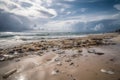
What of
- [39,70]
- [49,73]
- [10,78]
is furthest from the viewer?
[39,70]

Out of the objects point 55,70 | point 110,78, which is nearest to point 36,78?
point 55,70

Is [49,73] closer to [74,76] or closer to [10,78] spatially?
[74,76]

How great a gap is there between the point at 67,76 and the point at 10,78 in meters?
2.47

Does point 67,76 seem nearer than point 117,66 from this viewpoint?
Yes

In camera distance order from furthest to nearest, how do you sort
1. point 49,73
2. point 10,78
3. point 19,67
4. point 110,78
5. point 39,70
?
1. point 19,67
2. point 39,70
3. point 49,73
4. point 10,78
5. point 110,78

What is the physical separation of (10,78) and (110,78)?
4.20 meters

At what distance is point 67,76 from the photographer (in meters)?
4.83

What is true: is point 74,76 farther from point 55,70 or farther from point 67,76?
point 55,70

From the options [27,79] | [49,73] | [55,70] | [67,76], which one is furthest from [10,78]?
[67,76]

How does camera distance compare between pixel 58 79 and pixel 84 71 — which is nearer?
pixel 58 79

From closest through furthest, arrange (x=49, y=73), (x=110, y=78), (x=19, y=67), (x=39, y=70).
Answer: (x=110, y=78) < (x=49, y=73) < (x=39, y=70) < (x=19, y=67)

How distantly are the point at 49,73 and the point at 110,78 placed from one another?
263 cm

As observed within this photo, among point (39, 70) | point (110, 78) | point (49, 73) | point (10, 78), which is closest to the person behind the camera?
point (110, 78)

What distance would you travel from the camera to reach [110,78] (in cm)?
455
